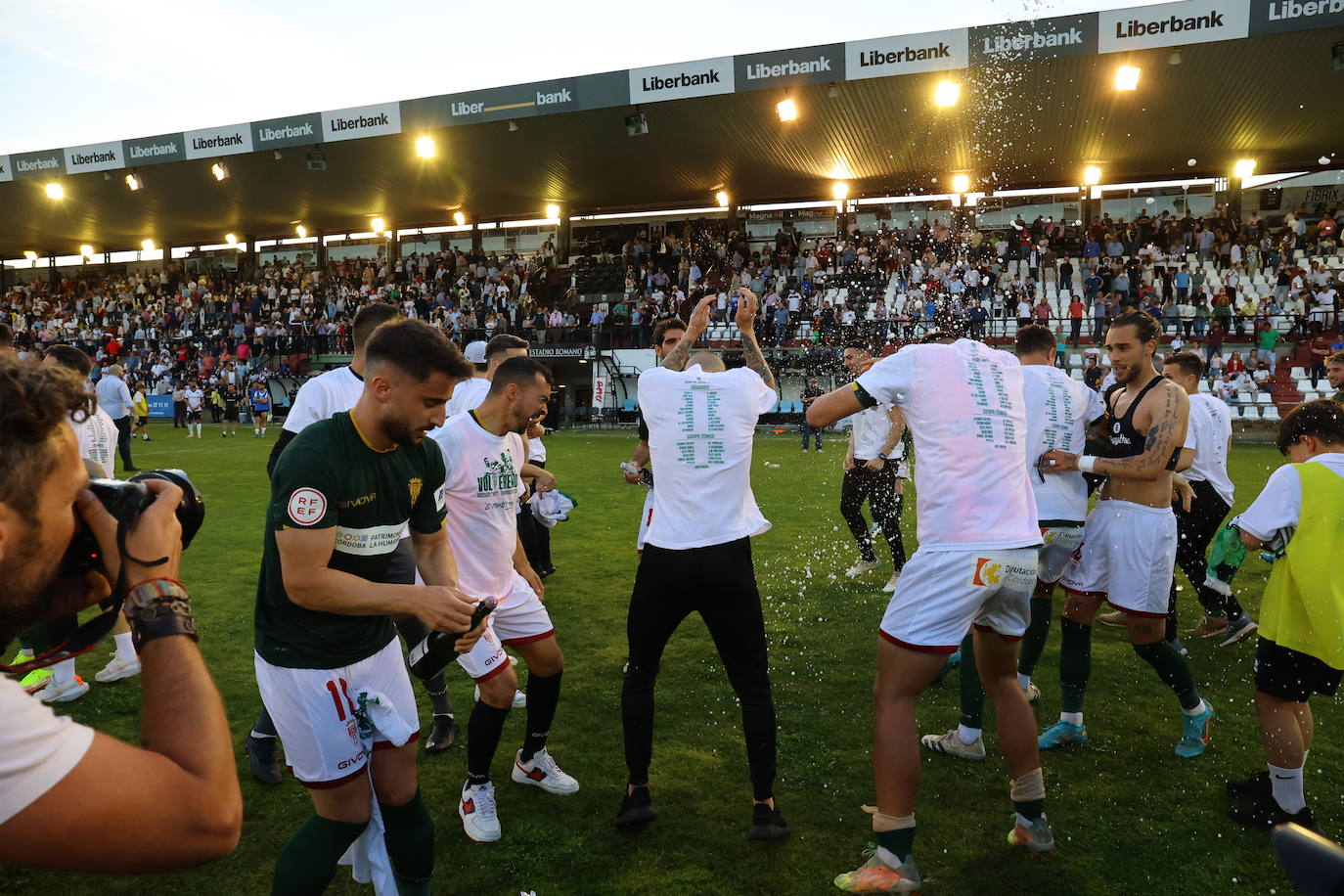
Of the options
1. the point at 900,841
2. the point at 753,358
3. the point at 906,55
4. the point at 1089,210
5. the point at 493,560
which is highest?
the point at 906,55

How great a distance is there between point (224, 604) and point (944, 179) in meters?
31.0

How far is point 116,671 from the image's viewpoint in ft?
18.2

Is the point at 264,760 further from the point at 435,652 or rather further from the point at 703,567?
the point at 703,567

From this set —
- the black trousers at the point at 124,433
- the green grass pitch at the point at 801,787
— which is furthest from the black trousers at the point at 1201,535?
the black trousers at the point at 124,433

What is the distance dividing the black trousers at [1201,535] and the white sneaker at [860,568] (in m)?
2.86

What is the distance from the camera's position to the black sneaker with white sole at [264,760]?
4199 mm

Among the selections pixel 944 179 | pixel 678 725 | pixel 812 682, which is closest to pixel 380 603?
pixel 678 725

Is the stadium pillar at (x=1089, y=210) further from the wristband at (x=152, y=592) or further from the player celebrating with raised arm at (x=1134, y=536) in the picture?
the wristband at (x=152, y=592)

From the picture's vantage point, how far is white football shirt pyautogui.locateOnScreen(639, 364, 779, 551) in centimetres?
371

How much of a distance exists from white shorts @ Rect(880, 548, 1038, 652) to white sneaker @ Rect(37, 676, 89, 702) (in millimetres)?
5197

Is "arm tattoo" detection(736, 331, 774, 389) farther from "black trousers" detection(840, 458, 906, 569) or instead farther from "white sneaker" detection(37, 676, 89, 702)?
"white sneaker" detection(37, 676, 89, 702)

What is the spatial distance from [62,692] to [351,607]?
406 cm

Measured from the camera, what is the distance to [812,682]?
218 inches

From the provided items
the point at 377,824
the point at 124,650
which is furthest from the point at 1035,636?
the point at 124,650
